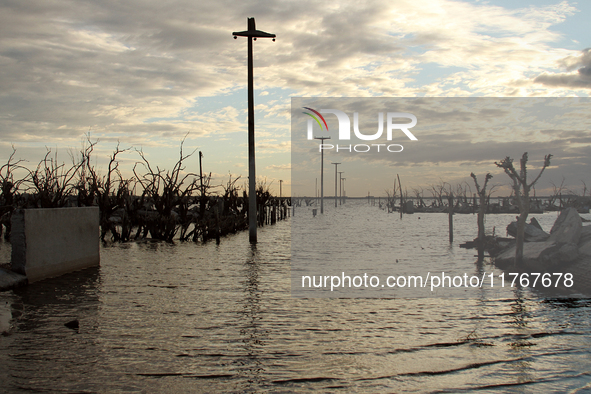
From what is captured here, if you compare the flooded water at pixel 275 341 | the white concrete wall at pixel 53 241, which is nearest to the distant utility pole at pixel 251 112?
the white concrete wall at pixel 53 241

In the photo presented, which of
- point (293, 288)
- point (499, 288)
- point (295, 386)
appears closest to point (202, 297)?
point (293, 288)

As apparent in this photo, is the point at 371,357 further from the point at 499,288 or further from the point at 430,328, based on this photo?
the point at 499,288

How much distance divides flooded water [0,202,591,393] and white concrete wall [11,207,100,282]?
0.51 metres

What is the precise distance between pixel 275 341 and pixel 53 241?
6806 mm

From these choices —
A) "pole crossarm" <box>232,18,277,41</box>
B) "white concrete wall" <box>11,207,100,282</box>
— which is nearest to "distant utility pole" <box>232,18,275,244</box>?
"pole crossarm" <box>232,18,277,41</box>

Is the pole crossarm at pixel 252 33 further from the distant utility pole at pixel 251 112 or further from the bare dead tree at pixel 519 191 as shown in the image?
the bare dead tree at pixel 519 191

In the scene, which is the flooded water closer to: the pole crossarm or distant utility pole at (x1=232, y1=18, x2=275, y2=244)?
distant utility pole at (x1=232, y1=18, x2=275, y2=244)

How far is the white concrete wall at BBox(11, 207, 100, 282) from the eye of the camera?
28.8ft

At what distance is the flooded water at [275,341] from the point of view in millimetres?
3930

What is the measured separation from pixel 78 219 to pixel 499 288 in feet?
31.4

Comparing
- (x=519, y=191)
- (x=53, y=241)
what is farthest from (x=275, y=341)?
(x=519, y=191)

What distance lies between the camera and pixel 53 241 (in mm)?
9758

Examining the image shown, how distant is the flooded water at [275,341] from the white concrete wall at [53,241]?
512 millimetres

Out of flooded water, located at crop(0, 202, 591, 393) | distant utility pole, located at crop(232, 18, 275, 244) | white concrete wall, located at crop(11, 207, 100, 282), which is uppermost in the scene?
distant utility pole, located at crop(232, 18, 275, 244)
